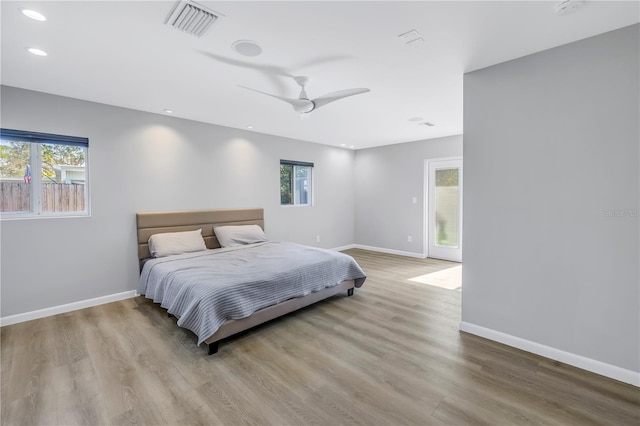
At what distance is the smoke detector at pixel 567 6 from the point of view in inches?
69.7

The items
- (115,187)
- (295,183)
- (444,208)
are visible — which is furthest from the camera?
(295,183)

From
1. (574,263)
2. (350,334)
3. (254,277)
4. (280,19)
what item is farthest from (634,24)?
(254,277)

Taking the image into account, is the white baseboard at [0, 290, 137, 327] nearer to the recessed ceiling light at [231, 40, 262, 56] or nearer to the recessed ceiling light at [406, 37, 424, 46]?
the recessed ceiling light at [231, 40, 262, 56]

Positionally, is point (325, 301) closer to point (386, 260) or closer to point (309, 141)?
point (386, 260)

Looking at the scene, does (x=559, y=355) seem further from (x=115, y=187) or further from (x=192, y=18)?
(x=115, y=187)

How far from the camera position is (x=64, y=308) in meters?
3.37

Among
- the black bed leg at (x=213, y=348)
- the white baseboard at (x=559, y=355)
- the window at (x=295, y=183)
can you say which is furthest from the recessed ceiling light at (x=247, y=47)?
the window at (x=295, y=183)

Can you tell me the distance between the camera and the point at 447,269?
5.23 meters

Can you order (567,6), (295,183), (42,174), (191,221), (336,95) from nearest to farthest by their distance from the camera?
1. (567,6)
2. (336,95)
3. (42,174)
4. (191,221)
5. (295,183)

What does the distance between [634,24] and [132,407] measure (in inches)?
169

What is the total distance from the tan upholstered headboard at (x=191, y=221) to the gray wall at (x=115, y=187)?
121 mm

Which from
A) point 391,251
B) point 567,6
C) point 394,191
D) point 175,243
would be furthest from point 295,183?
point 567,6

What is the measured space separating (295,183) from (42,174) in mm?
3938

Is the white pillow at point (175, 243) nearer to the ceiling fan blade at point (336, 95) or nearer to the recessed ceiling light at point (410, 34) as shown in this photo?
the ceiling fan blade at point (336, 95)
